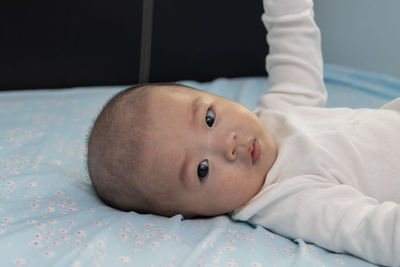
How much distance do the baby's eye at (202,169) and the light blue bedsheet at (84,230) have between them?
0.30ft

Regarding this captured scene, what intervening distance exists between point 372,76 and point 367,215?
1151 mm

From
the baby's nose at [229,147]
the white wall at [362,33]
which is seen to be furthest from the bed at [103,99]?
the white wall at [362,33]

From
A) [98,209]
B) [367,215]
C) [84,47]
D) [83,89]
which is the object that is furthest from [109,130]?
[84,47]

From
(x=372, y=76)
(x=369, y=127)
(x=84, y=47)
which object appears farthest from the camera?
(x=84, y=47)

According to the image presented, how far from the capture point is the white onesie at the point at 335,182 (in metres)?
0.91

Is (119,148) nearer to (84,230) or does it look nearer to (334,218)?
(84,230)

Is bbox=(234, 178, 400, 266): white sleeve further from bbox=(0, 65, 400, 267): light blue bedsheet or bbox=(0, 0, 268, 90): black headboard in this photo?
bbox=(0, 0, 268, 90): black headboard

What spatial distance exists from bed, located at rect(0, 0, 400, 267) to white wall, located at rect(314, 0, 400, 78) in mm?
248

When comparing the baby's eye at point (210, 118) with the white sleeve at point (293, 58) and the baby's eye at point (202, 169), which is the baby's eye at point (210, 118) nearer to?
the baby's eye at point (202, 169)

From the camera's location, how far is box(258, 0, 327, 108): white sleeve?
1367 mm

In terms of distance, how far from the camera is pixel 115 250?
89 centimetres

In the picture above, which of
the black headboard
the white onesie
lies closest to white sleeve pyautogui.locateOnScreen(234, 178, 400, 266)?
the white onesie

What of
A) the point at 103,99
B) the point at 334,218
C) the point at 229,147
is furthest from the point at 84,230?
the point at 103,99

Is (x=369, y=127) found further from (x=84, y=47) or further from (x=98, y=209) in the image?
(x=84, y=47)
